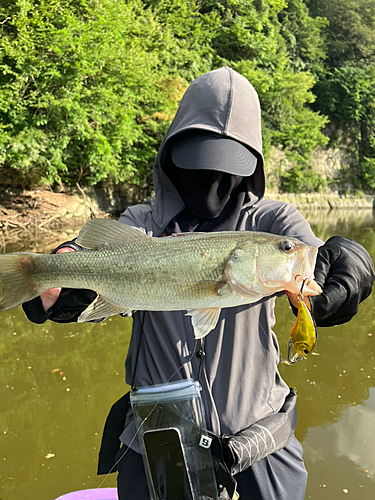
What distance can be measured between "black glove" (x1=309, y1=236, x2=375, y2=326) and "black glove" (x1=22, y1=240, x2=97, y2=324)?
3.72ft

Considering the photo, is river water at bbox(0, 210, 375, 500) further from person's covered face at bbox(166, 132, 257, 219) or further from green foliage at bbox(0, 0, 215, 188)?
green foliage at bbox(0, 0, 215, 188)

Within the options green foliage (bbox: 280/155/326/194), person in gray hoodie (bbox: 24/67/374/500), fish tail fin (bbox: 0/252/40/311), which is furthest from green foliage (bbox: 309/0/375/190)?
fish tail fin (bbox: 0/252/40/311)

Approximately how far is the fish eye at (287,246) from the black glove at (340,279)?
19 centimetres

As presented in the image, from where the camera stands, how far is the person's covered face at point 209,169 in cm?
214

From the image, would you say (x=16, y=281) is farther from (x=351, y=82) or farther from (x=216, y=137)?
(x=351, y=82)

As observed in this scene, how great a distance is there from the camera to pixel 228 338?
6.89ft

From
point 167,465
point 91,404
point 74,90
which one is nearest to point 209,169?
point 167,465

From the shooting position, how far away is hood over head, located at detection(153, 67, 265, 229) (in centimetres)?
215

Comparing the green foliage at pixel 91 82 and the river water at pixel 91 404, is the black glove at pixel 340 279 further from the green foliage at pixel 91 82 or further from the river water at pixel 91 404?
the green foliage at pixel 91 82

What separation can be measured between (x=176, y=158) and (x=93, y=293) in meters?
0.88

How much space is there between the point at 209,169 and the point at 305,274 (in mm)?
759

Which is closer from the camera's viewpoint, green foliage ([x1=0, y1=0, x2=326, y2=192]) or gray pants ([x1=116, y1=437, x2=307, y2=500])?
gray pants ([x1=116, y1=437, x2=307, y2=500])

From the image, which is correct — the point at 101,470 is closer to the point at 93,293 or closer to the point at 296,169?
the point at 93,293

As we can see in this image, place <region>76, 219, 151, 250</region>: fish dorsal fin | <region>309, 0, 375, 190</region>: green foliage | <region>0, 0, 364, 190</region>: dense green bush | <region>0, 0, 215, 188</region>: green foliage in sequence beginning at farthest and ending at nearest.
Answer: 1. <region>309, 0, 375, 190</region>: green foliage
2. <region>0, 0, 364, 190</region>: dense green bush
3. <region>0, 0, 215, 188</region>: green foliage
4. <region>76, 219, 151, 250</region>: fish dorsal fin
